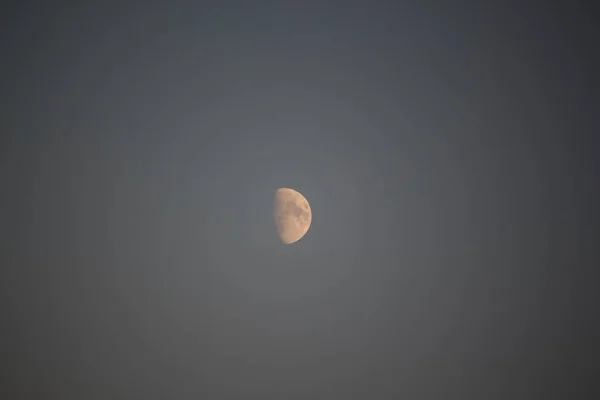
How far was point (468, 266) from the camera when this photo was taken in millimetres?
2125

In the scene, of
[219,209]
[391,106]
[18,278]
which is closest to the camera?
[18,278]

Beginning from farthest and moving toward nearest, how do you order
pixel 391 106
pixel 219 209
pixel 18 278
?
pixel 391 106, pixel 219 209, pixel 18 278

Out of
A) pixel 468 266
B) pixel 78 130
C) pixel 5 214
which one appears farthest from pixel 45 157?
pixel 468 266

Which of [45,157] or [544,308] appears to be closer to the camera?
[45,157]

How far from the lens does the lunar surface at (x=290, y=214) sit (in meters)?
1.97

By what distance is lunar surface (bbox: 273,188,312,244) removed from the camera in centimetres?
197

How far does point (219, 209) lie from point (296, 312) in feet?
2.16

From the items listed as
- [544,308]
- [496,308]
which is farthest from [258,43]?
[544,308]

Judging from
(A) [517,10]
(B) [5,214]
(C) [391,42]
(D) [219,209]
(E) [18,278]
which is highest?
(A) [517,10]

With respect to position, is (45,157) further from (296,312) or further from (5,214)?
(296,312)

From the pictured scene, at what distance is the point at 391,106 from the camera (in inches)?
81.9

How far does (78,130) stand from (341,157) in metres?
1.32

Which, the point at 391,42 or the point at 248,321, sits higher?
the point at 391,42

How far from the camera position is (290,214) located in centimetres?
197
